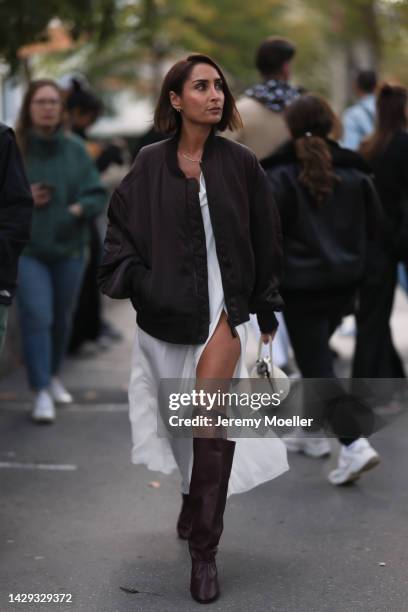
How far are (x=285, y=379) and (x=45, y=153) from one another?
3157 millimetres

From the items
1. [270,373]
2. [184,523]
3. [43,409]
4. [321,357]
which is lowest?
[43,409]

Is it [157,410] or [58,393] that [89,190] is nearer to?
[58,393]

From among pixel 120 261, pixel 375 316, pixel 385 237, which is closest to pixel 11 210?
pixel 120 261

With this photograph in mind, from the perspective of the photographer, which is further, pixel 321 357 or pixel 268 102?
pixel 268 102

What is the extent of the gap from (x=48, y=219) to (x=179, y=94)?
297cm

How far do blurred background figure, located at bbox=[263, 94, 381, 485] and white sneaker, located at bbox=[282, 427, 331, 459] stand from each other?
0.47 meters

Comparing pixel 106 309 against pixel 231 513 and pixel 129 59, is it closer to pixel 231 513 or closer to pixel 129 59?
pixel 231 513

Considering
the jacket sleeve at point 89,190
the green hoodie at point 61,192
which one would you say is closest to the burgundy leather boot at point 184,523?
the green hoodie at point 61,192

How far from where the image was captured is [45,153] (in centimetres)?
754

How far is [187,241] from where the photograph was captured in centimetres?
455

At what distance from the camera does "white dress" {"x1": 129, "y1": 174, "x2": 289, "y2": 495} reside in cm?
461

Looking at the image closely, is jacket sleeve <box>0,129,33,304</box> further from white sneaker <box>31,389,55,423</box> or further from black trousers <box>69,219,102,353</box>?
black trousers <box>69,219,102,353</box>

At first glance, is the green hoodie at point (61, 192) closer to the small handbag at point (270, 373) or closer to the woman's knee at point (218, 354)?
the small handbag at point (270, 373)

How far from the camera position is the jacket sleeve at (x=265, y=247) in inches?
186
